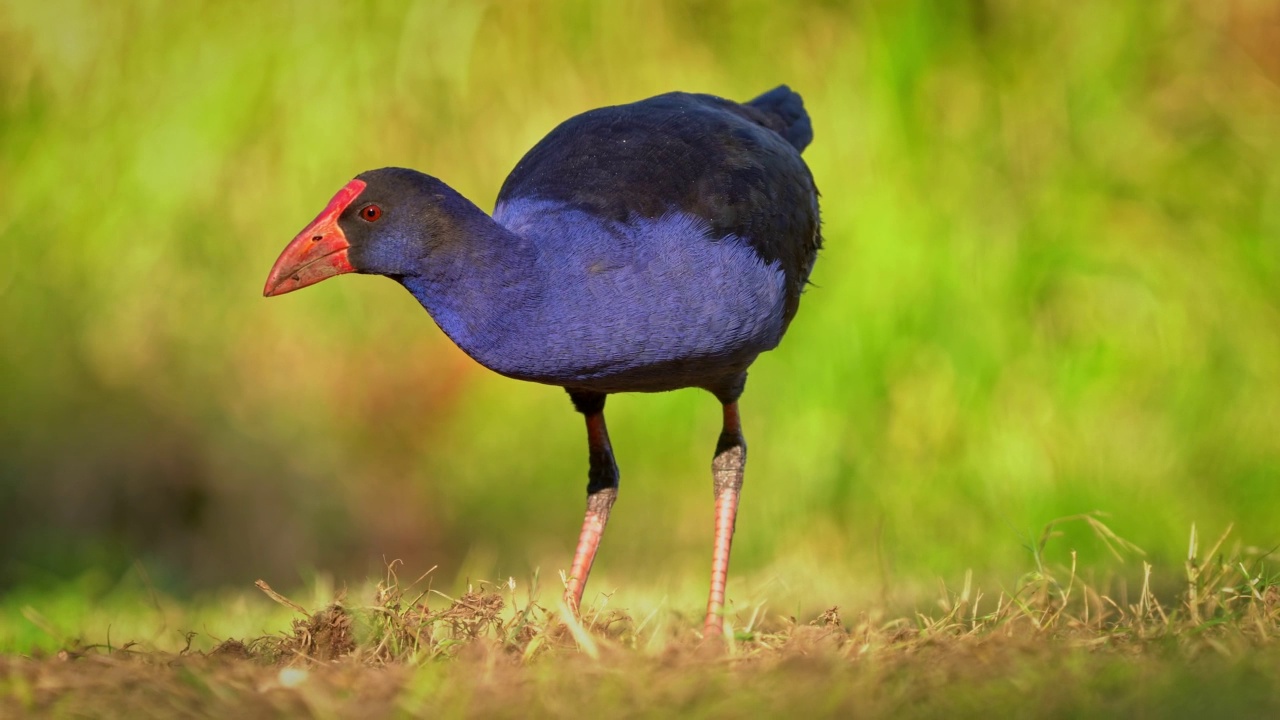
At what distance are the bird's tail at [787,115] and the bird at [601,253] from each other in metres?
0.69

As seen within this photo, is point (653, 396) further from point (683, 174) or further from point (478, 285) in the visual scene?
point (478, 285)

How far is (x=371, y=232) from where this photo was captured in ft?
10.2

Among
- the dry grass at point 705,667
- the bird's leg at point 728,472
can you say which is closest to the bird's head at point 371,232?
the dry grass at point 705,667

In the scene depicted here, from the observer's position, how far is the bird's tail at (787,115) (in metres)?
4.47

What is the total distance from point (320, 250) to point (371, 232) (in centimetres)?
13

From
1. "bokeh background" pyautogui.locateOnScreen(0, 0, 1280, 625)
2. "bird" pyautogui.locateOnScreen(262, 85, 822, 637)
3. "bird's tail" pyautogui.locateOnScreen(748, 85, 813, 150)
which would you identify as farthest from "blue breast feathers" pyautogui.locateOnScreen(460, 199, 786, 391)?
"bokeh background" pyautogui.locateOnScreen(0, 0, 1280, 625)

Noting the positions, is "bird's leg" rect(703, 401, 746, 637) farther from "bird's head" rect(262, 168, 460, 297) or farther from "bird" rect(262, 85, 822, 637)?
"bird's head" rect(262, 168, 460, 297)

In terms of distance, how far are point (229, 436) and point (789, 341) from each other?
251 cm

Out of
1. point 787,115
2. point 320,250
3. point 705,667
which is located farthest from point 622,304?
point 787,115

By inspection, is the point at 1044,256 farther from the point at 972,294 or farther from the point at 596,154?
the point at 596,154

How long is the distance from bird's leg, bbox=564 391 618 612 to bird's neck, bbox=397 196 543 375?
81 cm

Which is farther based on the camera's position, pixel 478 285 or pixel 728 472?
pixel 728 472

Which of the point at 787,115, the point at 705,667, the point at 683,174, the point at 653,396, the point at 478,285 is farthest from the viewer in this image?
the point at 653,396

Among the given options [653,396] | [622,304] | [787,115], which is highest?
[787,115]
